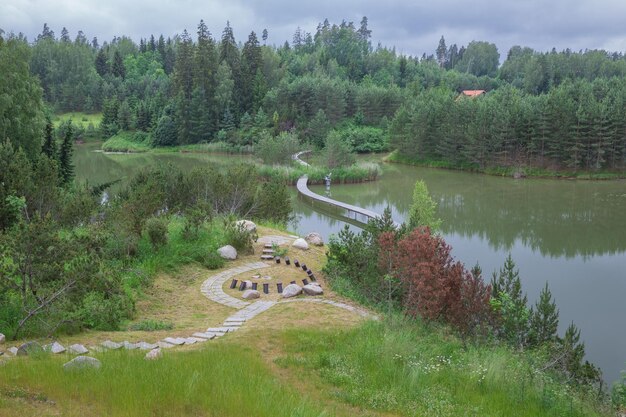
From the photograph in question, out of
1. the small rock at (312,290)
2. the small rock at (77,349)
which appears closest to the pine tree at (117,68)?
the small rock at (312,290)

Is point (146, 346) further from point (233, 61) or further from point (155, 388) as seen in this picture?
point (233, 61)

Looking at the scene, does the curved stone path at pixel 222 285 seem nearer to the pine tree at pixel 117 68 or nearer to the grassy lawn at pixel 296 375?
the grassy lawn at pixel 296 375

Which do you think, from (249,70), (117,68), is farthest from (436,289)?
(117,68)

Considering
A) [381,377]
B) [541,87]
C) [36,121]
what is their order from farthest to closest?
[541,87] → [36,121] → [381,377]

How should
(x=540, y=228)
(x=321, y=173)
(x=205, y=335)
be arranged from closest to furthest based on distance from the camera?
(x=205, y=335), (x=540, y=228), (x=321, y=173)

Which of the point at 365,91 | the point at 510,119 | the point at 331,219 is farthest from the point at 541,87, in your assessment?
the point at 331,219

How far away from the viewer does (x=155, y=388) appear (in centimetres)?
480

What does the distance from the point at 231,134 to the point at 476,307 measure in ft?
174

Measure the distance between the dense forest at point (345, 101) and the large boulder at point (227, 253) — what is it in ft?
68.6

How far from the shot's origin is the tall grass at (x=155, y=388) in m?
4.51

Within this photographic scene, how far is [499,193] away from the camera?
112 ft

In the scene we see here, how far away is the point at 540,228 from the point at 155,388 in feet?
73.3

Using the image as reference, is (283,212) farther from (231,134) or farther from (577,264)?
(231,134)

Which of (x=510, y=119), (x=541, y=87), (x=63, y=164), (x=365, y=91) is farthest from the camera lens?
(x=541, y=87)
